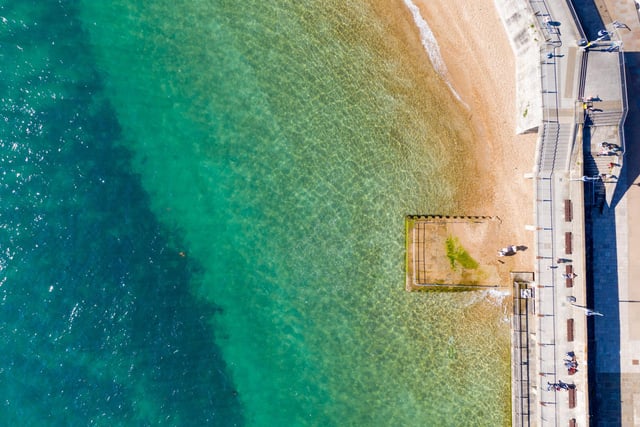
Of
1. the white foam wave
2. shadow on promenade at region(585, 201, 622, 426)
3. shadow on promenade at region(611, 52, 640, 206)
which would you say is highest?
the white foam wave

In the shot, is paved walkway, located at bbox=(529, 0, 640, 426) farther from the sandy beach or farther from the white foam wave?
the white foam wave

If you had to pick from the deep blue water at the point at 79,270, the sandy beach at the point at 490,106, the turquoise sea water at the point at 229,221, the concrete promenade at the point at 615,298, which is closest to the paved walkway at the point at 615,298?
the concrete promenade at the point at 615,298

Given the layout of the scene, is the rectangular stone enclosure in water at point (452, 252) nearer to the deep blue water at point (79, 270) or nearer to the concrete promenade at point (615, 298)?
the concrete promenade at point (615, 298)

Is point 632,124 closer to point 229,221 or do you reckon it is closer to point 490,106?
point 490,106

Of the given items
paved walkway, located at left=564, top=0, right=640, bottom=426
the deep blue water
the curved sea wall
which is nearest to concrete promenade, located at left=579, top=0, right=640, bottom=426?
paved walkway, located at left=564, top=0, right=640, bottom=426

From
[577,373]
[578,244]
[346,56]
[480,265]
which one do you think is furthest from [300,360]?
[346,56]

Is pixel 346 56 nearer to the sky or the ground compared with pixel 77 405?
→ nearer to the sky

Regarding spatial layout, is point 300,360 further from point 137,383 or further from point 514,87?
point 514,87
